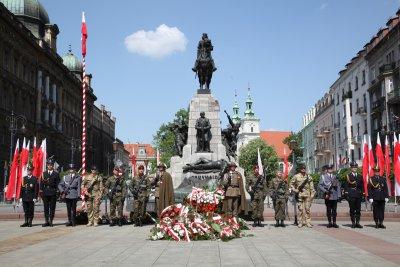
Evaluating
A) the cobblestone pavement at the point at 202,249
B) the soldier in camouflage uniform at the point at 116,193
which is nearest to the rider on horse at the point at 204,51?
the soldier in camouflage uniform at the point at 116,193

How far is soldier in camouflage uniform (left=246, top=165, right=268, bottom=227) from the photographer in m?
15.0

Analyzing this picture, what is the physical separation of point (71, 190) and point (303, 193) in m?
7.10

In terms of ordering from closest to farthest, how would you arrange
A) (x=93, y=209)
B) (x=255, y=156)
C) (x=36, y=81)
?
(x=93, y=209), (x=36, y=81), (x=255, y=156)

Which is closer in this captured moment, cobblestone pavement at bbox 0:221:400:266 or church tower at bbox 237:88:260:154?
cobblestone pavement at bbox 0:221:400:266

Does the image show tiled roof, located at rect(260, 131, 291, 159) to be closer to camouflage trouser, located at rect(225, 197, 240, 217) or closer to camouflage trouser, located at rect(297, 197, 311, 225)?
camouflage trouser, located at rect(297, 197, 311, 225)

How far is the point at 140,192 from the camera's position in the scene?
587 inches

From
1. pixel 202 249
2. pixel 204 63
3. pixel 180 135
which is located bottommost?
pixel 202 249

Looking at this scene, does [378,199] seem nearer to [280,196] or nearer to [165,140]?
[280,196]

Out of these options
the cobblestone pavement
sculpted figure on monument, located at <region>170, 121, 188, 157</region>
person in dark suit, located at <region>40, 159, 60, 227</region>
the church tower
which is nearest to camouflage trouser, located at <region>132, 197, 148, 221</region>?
the cobblestone pavement

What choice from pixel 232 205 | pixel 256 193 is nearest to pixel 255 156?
pixel 256 193

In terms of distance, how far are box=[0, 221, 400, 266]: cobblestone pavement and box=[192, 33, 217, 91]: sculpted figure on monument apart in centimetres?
1081

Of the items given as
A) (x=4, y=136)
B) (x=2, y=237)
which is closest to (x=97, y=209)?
(x=2, y=237)

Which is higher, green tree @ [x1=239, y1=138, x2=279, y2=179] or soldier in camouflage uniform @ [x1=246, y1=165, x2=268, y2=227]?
green tree @ [x1=239, y1=138, x2=279, y2=179]

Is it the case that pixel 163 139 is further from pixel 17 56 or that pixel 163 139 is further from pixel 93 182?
pixel 93 182
